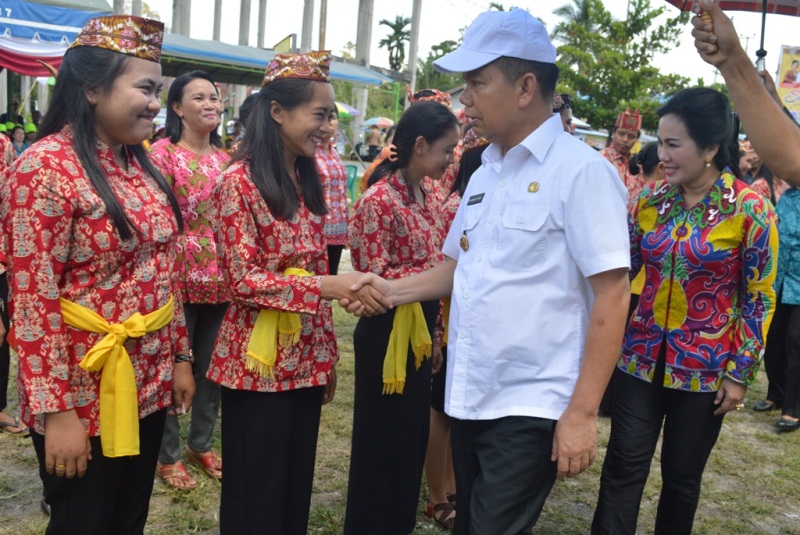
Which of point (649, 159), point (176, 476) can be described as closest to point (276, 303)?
point (176, 476)

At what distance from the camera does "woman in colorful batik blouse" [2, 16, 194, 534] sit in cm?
208

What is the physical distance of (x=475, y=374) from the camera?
228 cm

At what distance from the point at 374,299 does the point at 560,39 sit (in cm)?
3267

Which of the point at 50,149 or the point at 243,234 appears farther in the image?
the point at 243,234

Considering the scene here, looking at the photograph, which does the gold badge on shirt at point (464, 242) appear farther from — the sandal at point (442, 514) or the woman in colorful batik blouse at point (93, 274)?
the sandal at point (442, 514)

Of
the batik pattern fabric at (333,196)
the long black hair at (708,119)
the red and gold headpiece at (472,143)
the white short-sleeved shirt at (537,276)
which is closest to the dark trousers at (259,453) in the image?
the white short-sleeved shirt at (537,276)

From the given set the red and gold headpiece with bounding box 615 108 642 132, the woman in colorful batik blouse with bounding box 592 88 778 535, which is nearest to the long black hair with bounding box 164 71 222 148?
the woman in colorful batik blouse with bounding box 592 88 778 535

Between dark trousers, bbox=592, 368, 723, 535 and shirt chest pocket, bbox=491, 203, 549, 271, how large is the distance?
3.90ft

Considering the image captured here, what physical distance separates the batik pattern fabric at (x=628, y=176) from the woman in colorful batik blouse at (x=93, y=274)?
4547 mm

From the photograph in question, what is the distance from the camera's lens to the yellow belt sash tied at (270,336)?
8.38 ft

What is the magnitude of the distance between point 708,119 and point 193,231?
2.60 meters

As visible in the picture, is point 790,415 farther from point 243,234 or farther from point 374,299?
point 243,234

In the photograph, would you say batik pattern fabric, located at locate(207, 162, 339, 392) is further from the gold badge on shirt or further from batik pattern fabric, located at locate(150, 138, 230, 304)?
batik pattern fabric, located at locate(150, 138, 230, 304)

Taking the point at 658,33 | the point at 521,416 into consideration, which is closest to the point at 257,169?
the point at 521,416
